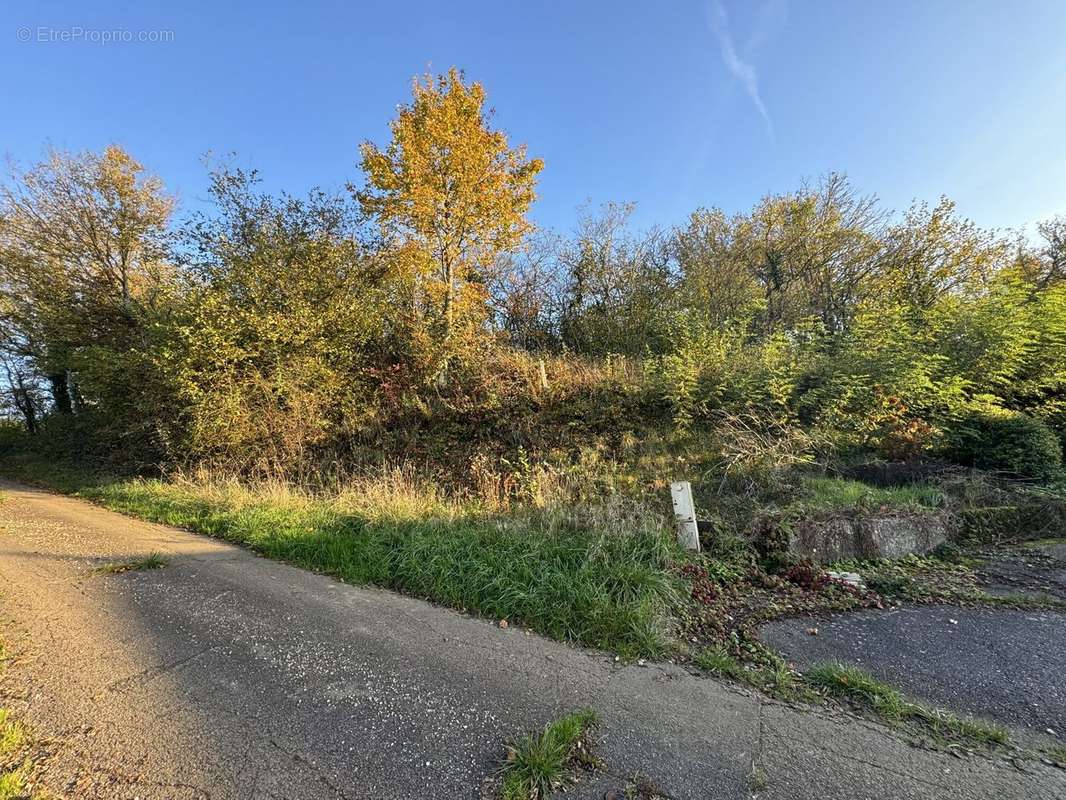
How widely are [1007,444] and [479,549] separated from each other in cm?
778

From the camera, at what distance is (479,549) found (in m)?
4.71

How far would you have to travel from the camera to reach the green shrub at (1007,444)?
20.6ft

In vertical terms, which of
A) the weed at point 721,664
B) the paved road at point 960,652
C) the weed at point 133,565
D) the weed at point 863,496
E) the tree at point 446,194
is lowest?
the paved road at point 960,652

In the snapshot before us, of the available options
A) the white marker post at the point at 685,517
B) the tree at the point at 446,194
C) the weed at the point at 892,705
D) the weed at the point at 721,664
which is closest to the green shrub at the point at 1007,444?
the white marker post at the point at 685,517

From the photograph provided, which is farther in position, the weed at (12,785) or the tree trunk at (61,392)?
the tree trunk at (61,392)

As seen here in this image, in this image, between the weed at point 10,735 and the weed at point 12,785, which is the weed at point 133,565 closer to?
the weed at point 10,735

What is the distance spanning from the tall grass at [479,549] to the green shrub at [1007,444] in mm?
5566

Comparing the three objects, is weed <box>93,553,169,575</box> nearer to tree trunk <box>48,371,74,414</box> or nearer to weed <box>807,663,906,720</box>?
weed <box>807,663,906,720</box>

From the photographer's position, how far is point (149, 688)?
2.72m

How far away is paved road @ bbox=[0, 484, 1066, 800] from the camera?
6.81ft

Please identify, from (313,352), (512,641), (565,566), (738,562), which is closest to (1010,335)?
(738,562)

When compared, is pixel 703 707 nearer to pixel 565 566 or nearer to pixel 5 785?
pixel 565 566

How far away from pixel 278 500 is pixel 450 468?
293cm

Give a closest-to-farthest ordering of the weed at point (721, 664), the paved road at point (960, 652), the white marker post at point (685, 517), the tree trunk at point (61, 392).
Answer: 1. the paved road at point (960, 652)
2. the weed at point (721, 664)
3. the white marker post at point (685, 517)
4. the tree trunk at point (61, 392)
